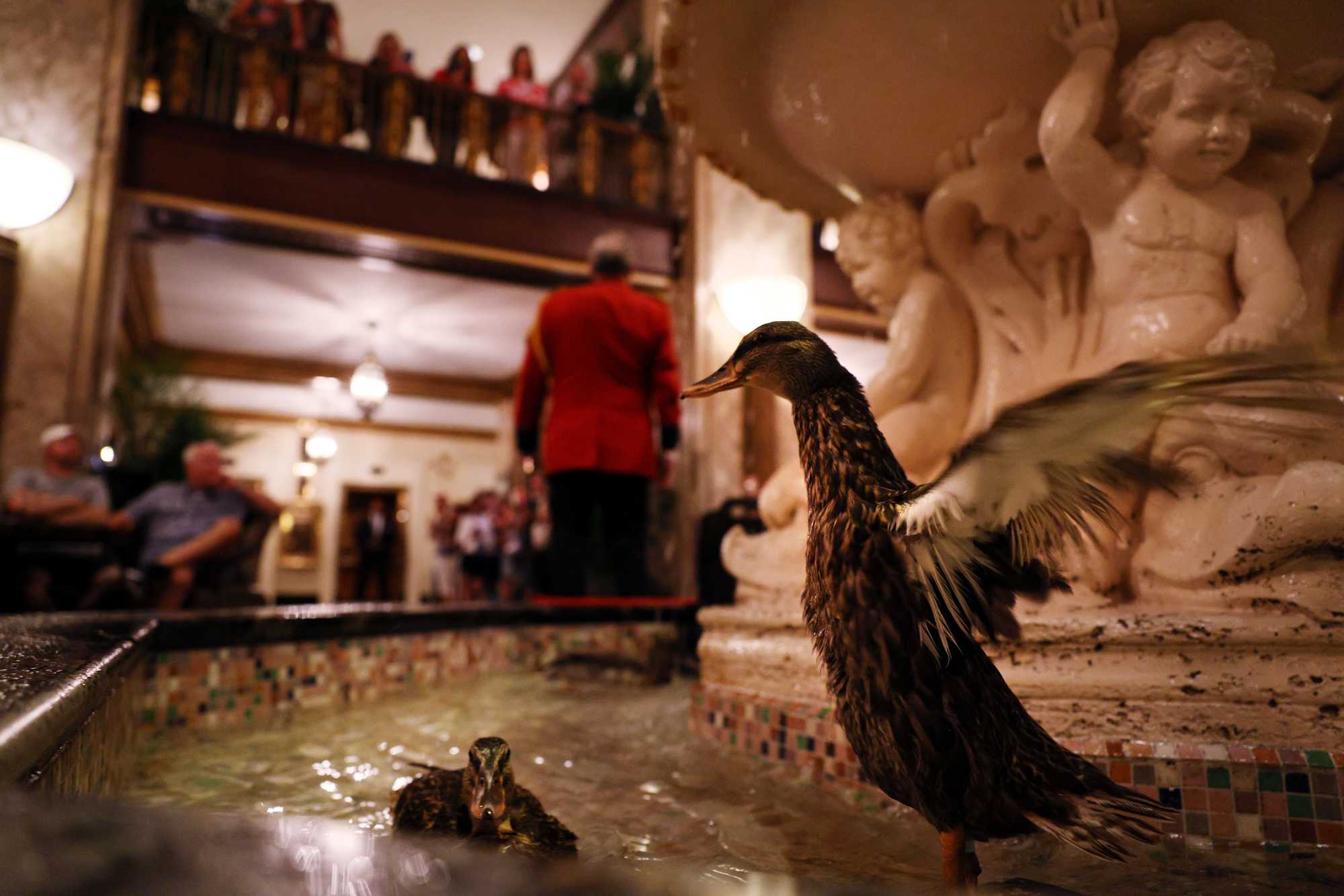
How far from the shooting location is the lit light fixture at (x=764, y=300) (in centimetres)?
592

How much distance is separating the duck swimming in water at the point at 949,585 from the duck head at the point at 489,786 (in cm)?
A: 47

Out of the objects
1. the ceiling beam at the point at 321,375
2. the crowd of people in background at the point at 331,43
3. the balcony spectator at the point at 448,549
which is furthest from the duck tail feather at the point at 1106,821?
the ceiling beam at the point at 321,375

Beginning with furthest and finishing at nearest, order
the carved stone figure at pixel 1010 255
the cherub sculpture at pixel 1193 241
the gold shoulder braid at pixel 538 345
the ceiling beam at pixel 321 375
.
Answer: the ceiling beam at pixel 321 375 → the gold shoulder braid at pixel 538 345 → the carved stone figure at pixel 1010 255 → the cherub sculpture at pixel 1193 241

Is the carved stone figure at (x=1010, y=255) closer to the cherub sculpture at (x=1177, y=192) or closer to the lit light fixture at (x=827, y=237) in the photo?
the cherub sculpture at (x=1177, y=192)

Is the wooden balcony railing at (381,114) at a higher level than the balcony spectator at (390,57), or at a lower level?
lower

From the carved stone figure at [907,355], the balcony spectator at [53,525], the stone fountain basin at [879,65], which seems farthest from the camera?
the balcony spectator at [53,525]

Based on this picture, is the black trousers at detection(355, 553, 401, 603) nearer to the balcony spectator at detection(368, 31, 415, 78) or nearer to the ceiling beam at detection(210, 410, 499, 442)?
the ceiling beam at detection(210, 410, 499, 442)

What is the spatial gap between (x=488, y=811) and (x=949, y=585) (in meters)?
0.68

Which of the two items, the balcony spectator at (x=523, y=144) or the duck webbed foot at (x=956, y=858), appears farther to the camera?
the balcony spectator at (x=523, y=144)

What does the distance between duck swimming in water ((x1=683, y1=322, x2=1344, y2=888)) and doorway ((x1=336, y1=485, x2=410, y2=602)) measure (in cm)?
1759

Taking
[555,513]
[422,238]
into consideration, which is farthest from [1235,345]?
[422,238]

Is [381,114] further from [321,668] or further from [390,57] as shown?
[321,668]

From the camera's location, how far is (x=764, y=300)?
598cm

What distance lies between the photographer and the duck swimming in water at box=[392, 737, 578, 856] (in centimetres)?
111
